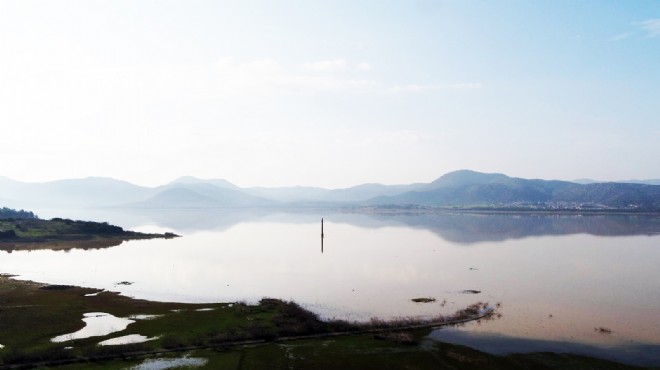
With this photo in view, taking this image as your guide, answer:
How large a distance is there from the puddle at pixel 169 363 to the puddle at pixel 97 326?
12.2m

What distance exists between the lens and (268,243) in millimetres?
159500

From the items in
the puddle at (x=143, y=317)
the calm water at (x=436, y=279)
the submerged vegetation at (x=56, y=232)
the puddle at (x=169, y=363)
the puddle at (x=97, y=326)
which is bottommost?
the calm water at (x=436, y=279)

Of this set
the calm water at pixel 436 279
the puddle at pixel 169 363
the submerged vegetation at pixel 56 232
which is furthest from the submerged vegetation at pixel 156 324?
the submerged vegetation at pixel 56 232

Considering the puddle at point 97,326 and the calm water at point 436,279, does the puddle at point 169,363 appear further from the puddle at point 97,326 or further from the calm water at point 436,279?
the calm water at point 436,279

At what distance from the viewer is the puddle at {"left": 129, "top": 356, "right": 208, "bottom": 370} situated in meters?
37.2

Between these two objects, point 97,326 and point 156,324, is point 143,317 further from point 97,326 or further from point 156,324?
point 97,326

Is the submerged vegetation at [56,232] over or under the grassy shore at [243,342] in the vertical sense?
over

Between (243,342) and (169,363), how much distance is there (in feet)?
25.6

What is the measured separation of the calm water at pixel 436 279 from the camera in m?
50.4

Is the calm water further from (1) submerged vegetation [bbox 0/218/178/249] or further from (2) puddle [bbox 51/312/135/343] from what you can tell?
(1) submerged vegetation [bbox 0/218/178/249]

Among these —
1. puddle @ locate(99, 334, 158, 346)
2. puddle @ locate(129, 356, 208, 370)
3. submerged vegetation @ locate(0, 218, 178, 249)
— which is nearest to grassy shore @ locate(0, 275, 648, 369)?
puddle @ locate(129, 356, 208, 370)

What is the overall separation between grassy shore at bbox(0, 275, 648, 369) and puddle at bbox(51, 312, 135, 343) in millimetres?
1013

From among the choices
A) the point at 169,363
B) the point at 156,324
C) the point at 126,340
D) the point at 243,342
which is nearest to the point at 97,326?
the point at 156,324

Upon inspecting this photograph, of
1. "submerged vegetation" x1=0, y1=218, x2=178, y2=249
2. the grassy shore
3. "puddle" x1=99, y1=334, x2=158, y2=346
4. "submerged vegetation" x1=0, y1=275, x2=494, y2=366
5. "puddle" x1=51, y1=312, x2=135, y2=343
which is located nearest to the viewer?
the grassy shore
